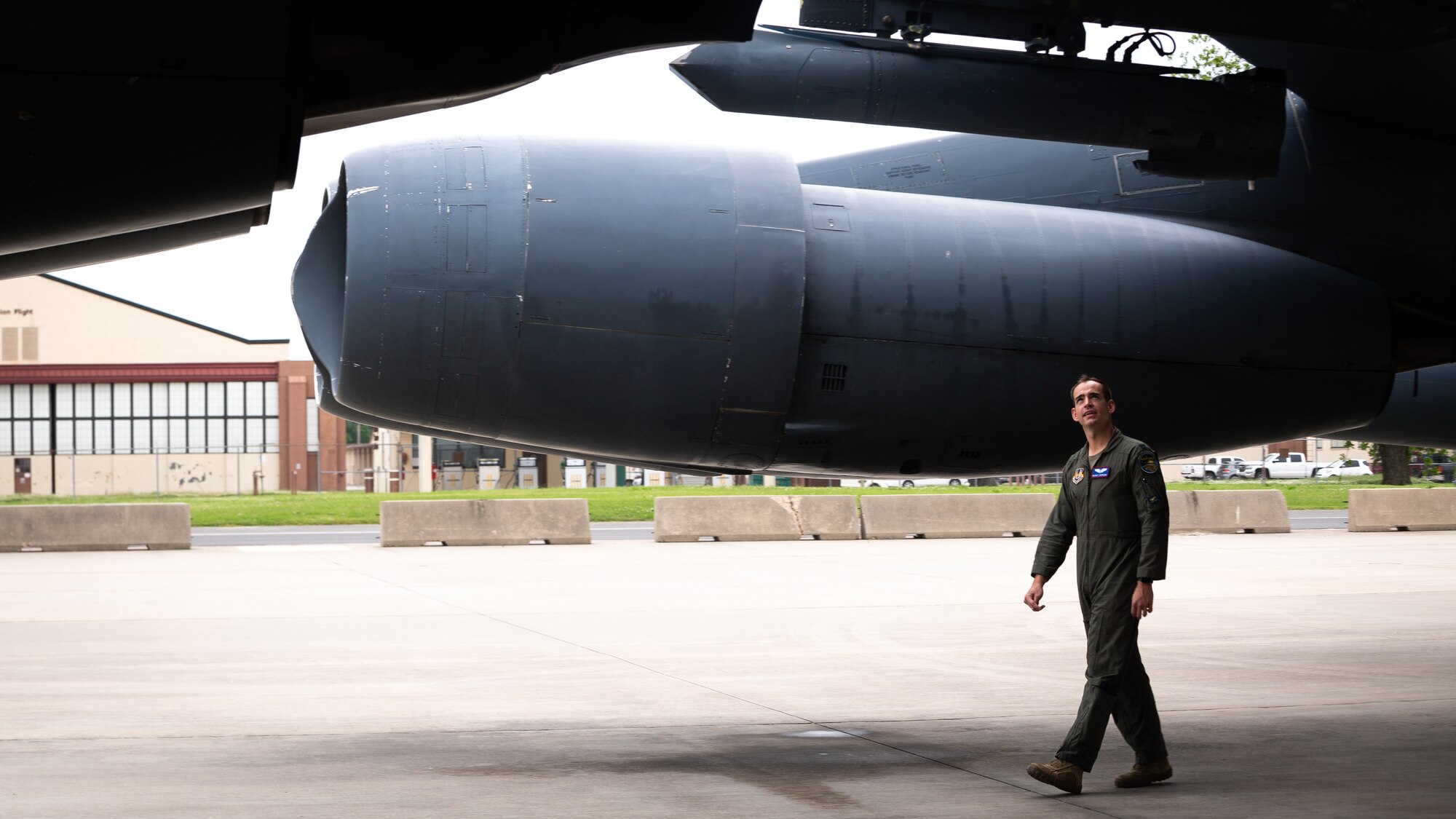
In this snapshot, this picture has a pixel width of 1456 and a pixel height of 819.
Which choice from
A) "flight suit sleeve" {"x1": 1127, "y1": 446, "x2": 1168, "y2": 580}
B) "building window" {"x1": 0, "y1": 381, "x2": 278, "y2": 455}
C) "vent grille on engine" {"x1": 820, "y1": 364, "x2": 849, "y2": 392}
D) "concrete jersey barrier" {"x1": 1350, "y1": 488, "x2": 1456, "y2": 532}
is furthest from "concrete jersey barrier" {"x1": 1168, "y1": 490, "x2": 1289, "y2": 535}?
"building window" {"x1": 0, "y1": 381, "x2": 278, "y2": 455}

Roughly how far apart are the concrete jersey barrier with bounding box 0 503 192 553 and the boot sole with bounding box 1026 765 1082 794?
55.7ft

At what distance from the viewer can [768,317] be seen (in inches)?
267

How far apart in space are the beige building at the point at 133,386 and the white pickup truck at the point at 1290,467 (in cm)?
4562

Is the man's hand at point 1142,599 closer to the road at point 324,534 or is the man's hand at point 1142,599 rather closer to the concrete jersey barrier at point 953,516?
the concrete jersey barrier at point 953,516

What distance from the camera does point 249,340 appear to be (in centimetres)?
6309

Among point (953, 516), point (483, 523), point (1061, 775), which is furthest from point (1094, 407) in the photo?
point (953, 516)

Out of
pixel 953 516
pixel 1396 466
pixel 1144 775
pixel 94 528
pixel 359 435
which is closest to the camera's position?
pixel 1144 775

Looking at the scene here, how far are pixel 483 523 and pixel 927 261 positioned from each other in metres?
15.0

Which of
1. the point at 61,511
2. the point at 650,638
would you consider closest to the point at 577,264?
the point at 650,638

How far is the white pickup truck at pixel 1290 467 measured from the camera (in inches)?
2660

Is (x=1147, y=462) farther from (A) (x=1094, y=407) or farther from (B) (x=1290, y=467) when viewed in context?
(B) (x=1290, y=467)

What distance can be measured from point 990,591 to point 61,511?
46.1 ft

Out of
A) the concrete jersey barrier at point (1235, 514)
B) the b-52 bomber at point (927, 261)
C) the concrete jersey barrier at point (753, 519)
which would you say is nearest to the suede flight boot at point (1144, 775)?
the b-52 bomber at point (927, 261)

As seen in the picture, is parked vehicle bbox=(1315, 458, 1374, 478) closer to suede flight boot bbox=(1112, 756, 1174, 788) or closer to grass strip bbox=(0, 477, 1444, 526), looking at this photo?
grass strip bbox=(0, 477, 1444, 526)
